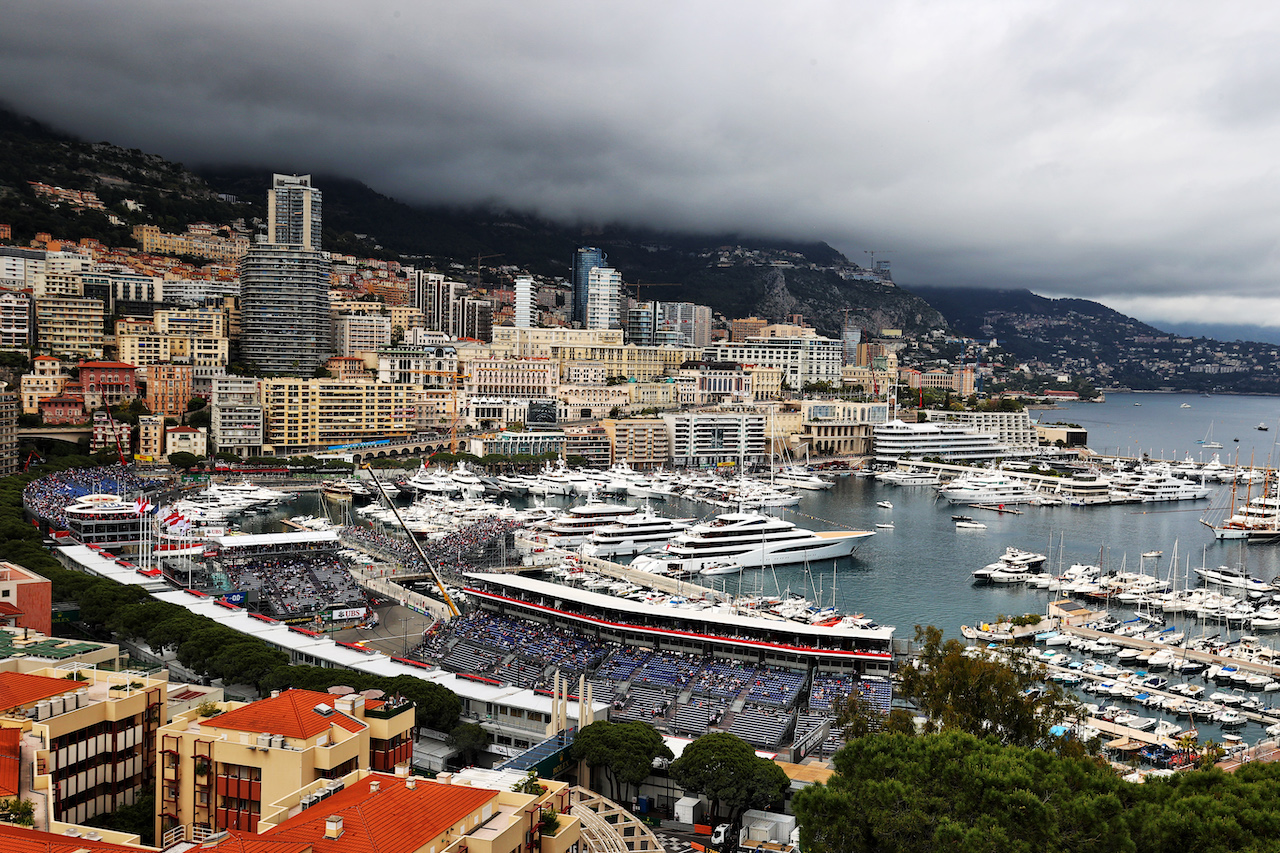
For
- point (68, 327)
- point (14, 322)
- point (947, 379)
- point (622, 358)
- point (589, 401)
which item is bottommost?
point (589, 401)

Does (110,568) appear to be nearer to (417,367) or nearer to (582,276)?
(417,367)

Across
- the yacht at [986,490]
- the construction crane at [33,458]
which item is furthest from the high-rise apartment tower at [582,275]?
the construction crane at [33,458]

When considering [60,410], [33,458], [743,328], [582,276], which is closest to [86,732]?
[33,458]

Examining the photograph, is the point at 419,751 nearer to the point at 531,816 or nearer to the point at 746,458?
the point at 531,816

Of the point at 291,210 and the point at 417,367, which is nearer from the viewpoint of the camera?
the point at 417,367

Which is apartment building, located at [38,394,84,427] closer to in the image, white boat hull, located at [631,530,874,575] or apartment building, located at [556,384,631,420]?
apartment building, located at [556,384,631,420]

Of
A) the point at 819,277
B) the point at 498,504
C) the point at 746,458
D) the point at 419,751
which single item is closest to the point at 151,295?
the point at 498,504
